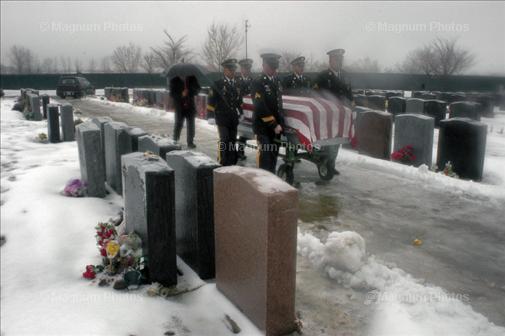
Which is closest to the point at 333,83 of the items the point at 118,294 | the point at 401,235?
the point at 401,235

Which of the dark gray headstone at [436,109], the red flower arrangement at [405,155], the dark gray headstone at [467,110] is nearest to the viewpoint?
the red flower arrangement at [405,155]

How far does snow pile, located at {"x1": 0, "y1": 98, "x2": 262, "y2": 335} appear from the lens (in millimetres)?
3039

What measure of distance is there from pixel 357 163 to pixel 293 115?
2286mm

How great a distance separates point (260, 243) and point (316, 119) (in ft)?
13.0

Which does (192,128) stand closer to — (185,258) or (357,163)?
(357,163)

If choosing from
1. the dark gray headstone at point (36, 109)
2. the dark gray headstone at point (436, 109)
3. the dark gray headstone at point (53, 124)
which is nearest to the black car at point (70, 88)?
the dark gray headstone at point (36, 109)

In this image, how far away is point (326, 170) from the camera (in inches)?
282

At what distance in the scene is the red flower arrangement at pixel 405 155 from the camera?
8.20 metres

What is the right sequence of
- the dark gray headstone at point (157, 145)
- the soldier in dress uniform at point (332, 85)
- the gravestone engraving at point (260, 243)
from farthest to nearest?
the soldier in dress uniform at point (332, 85), the dark gray headstone at point (157, 145), the gravestone engraving at point (260, 243)

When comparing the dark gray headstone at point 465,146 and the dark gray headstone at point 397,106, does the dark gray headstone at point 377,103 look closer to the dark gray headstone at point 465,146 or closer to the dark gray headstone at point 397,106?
the dark gray headstone at point 397,106

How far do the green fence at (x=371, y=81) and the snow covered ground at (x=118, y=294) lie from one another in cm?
3058

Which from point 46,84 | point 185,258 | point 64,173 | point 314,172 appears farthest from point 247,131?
point 46,84

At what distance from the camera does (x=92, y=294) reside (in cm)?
339

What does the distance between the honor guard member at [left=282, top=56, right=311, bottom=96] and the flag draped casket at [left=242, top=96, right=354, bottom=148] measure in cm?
40
